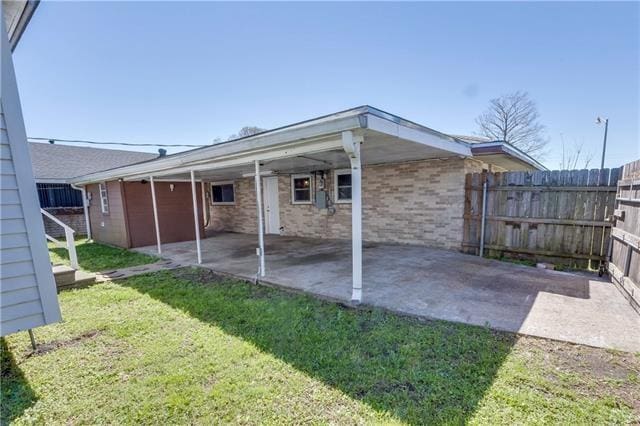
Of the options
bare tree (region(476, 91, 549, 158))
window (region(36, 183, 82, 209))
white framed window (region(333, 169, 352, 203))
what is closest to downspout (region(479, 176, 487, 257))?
white framed window (region(333, 169, 352, 203))

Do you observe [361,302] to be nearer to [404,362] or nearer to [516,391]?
[404,362]

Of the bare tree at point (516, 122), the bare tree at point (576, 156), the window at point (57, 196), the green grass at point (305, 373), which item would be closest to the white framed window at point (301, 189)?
the green grass at point (305, 373)

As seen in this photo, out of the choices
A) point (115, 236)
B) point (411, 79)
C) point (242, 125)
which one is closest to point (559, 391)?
point (411, 79)

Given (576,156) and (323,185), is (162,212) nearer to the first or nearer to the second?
(323,185)

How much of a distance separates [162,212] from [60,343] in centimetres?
677

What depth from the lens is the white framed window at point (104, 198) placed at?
9.46 meters

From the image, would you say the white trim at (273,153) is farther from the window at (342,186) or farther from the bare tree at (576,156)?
the bare tree at (576,156)

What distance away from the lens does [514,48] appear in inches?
424

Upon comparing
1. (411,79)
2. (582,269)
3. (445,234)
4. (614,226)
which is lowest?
(582,269)

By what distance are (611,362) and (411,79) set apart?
10382mm

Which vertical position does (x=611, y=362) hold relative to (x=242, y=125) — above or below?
below

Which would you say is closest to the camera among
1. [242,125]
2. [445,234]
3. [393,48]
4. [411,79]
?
[445,234]

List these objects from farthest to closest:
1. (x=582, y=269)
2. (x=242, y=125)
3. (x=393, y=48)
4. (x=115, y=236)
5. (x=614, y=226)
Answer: (x=242, y=125) < (x=115, y=236) < (x=393, y=48) < (x=582, y=269) < (x=614, y=226)

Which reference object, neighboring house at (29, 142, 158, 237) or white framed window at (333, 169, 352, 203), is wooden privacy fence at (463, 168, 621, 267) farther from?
neighboring house at (29, 142, 158, 237)
